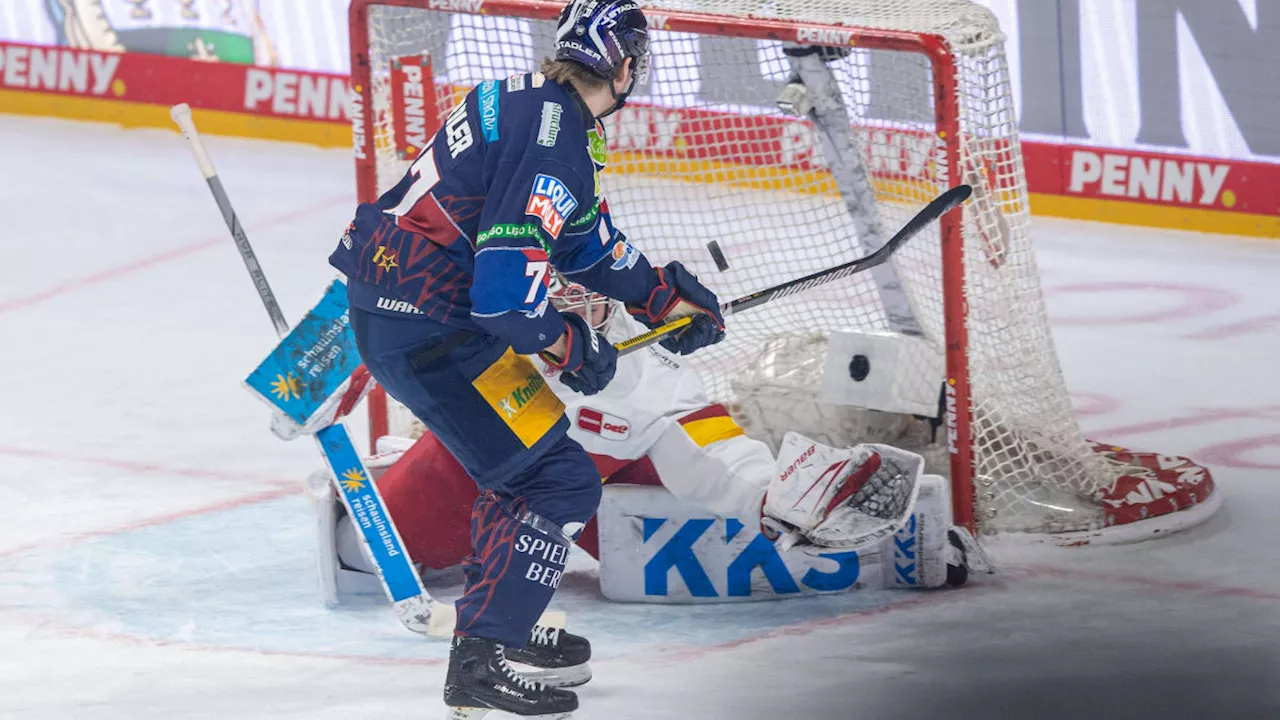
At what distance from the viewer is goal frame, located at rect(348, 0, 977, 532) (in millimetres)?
3947

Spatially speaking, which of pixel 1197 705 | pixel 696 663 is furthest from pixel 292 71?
pixel 1197 705

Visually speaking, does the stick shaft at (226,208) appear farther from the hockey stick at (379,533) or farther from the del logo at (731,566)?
the del logo at (731,566)

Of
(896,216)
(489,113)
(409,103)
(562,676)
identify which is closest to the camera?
(489,113)

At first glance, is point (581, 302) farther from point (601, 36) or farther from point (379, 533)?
point (601, 36)

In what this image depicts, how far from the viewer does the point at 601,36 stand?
125 inches

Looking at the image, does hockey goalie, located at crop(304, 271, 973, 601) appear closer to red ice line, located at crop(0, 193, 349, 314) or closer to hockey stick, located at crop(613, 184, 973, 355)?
hockey stick, located at crop(613, 184, 973, 355)

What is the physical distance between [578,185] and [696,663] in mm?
994

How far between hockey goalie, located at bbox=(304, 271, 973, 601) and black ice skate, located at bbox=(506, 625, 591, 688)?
1.28ft

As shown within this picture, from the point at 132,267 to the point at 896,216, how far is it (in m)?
3.04

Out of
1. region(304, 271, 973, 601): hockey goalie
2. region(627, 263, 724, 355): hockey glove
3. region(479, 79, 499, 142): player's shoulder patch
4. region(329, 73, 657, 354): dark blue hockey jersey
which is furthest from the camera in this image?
region(304, 271, 973, 601): hockey goalie

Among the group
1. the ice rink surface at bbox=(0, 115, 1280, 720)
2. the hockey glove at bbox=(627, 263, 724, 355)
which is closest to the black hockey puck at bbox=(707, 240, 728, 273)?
the hockey glove at bbox=(627, 263, 724, 355)

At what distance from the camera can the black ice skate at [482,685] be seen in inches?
127

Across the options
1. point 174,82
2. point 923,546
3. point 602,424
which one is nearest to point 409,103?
point 602,424

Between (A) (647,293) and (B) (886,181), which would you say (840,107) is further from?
(A) (647,293)
